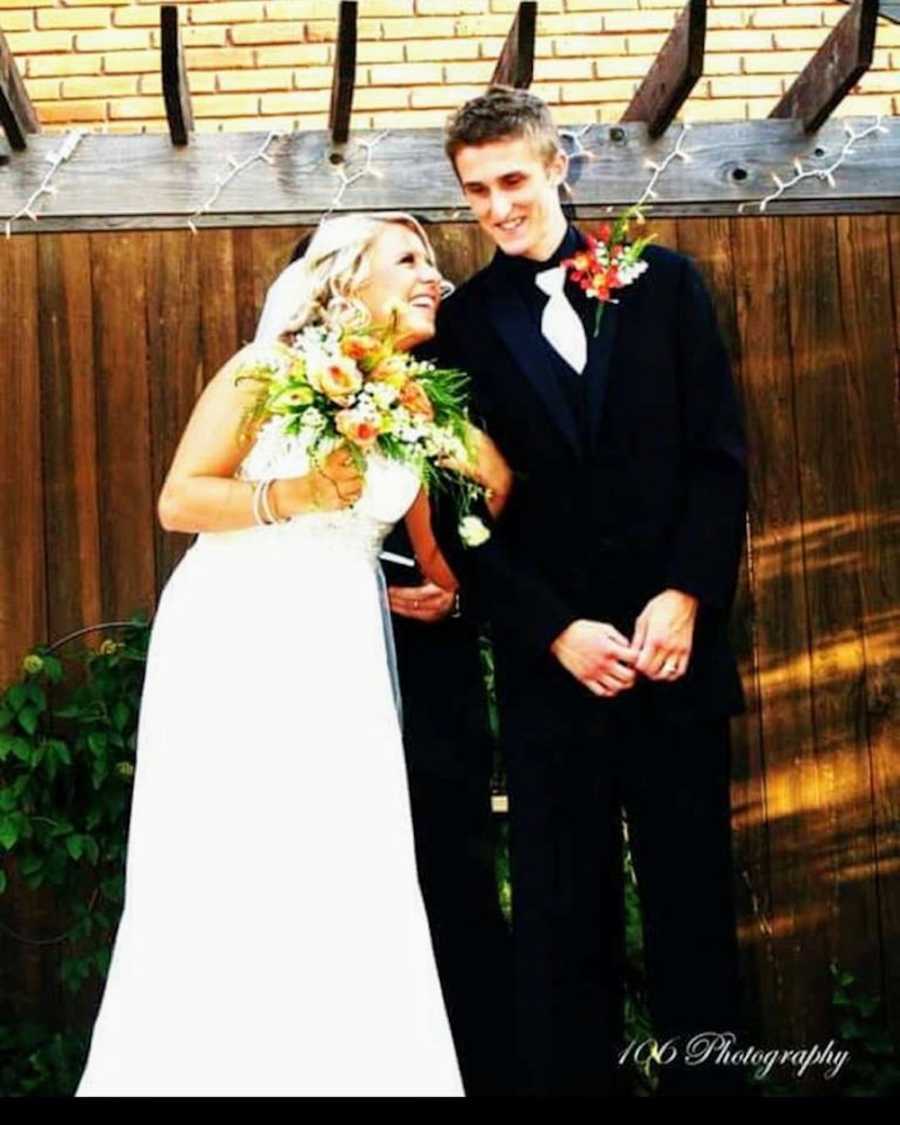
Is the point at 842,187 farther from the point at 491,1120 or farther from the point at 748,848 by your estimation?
the point at 491,1120

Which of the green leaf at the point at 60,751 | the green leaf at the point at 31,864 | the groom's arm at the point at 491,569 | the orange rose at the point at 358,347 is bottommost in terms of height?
the green leaf at the point at 31,864

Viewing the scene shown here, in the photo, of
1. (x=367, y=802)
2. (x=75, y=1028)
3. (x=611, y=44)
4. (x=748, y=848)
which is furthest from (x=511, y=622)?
(x=611, y=44)

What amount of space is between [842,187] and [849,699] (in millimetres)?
1437

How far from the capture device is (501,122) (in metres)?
3.98

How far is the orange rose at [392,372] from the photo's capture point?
379cm

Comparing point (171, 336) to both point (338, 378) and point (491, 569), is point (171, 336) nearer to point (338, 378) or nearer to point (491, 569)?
point (338, 378)

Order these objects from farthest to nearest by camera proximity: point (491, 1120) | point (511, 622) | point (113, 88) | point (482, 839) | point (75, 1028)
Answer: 1. point (113, 88)
2. point (75, 1028)
3. point (482, 839)
4. point (511, 622)
5. point (491, 1120)

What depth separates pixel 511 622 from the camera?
3873 millimetres

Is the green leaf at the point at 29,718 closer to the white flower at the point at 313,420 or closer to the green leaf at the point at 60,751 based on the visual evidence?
the green leaf at the point at 60,751

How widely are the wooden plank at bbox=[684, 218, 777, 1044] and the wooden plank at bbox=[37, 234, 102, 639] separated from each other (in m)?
1.62

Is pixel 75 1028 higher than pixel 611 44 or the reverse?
the reverse

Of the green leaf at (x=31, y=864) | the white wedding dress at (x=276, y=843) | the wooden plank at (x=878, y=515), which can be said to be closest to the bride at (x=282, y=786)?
the white wedding dress at (x=276, y=843)

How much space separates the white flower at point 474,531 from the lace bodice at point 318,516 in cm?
22

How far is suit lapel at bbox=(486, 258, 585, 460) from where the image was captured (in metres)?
3.92
